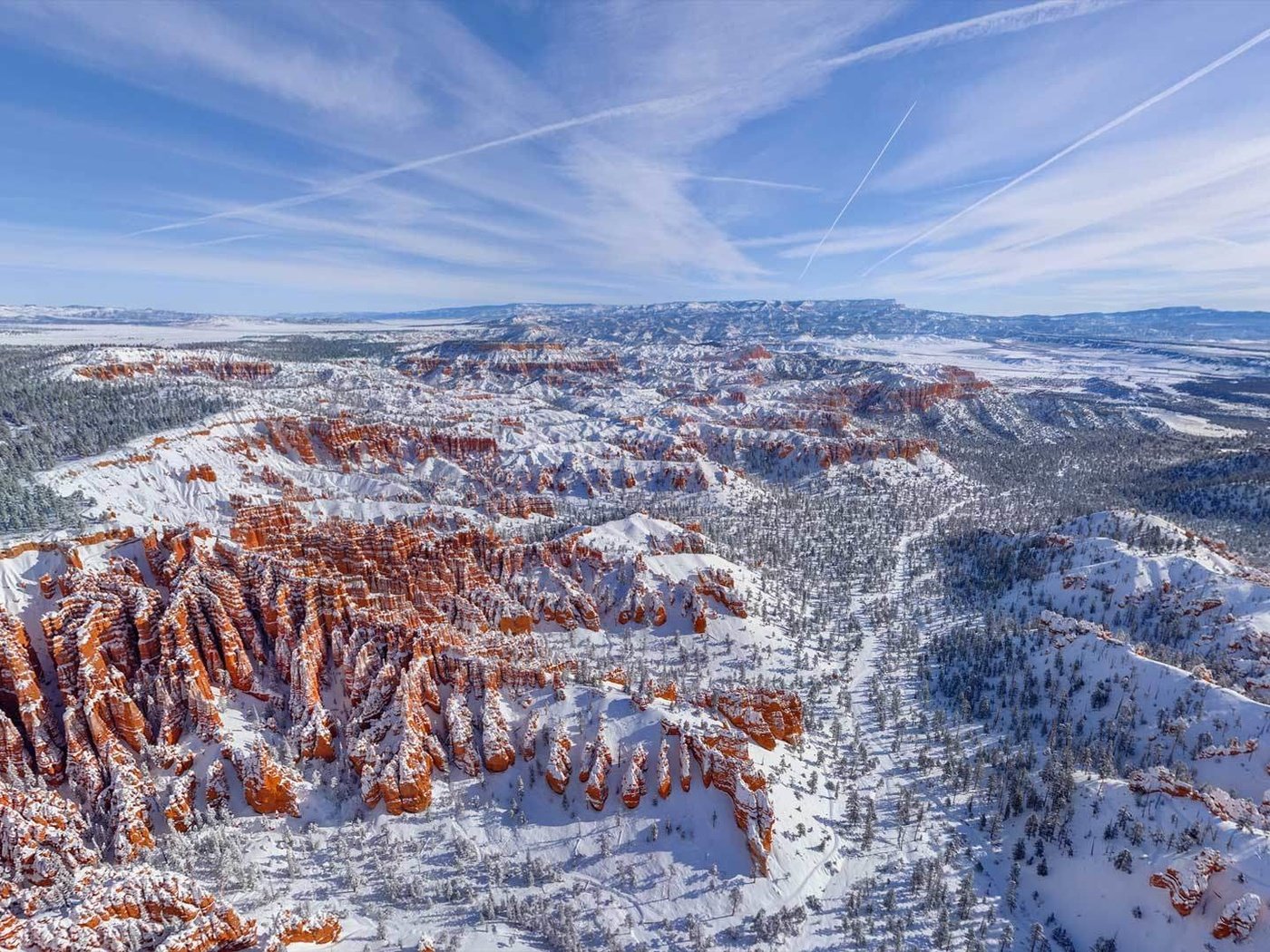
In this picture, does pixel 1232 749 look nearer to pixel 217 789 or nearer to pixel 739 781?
pixel 739 781

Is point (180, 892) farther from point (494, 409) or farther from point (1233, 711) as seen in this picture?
point (494, 409)

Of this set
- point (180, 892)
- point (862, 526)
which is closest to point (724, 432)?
point (862, 526)

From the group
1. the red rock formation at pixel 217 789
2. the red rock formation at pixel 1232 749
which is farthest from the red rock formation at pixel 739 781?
the red rock formation at pixel 1232 749

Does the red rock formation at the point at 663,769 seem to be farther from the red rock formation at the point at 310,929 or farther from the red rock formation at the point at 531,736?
the red rock formation at the point at 310,929

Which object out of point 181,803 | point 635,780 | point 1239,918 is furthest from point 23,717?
point 1239,918

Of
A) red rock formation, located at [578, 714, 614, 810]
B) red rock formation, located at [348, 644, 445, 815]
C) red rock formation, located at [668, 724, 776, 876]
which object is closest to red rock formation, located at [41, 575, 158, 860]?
red rock formation, located at [348, 644, 445, 815]

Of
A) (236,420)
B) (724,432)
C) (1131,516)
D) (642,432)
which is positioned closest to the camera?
(1131,516)
